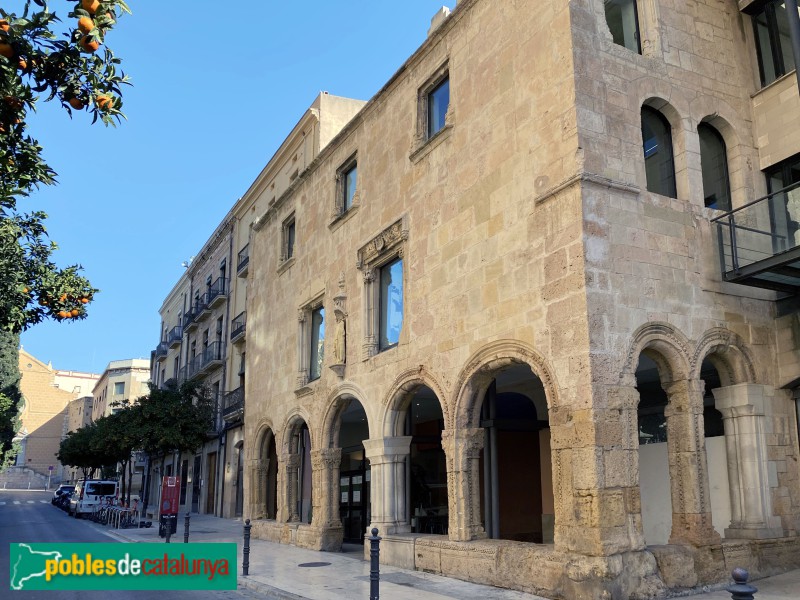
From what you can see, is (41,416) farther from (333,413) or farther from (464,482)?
(464,482)

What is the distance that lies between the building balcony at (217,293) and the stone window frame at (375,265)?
20512 millimetres

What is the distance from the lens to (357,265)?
1639 centimetres

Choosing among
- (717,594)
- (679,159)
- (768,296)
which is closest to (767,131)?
(679,159)

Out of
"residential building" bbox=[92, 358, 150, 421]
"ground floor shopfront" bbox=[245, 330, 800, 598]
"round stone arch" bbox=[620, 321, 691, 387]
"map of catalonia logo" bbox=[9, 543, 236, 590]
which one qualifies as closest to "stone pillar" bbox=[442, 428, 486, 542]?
"ground floor shopfront" bbox=[245, 330, 800, 598]

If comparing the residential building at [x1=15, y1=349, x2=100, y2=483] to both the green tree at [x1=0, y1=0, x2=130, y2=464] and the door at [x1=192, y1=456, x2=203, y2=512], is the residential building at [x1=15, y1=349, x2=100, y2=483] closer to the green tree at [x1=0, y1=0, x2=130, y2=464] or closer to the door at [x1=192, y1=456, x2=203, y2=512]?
the door at [x1=192, y1=456, x2=203, y2=512]

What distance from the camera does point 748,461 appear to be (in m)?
10.7

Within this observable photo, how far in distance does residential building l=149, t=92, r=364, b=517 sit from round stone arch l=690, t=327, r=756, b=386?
53.6ft

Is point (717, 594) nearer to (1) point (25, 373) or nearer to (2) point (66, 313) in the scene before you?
(2) point (66, 313)

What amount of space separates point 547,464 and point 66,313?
11.2m

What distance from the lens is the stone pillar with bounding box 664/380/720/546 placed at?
9898 millimetres

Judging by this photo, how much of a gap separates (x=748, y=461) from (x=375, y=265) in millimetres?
8450

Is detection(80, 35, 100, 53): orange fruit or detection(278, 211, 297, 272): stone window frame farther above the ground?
detection(278, 211, 297, 272): stone window frame

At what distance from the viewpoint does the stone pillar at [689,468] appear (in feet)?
32.5

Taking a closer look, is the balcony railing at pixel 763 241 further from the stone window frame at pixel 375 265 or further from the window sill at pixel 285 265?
the window sill at pixel 285 265
